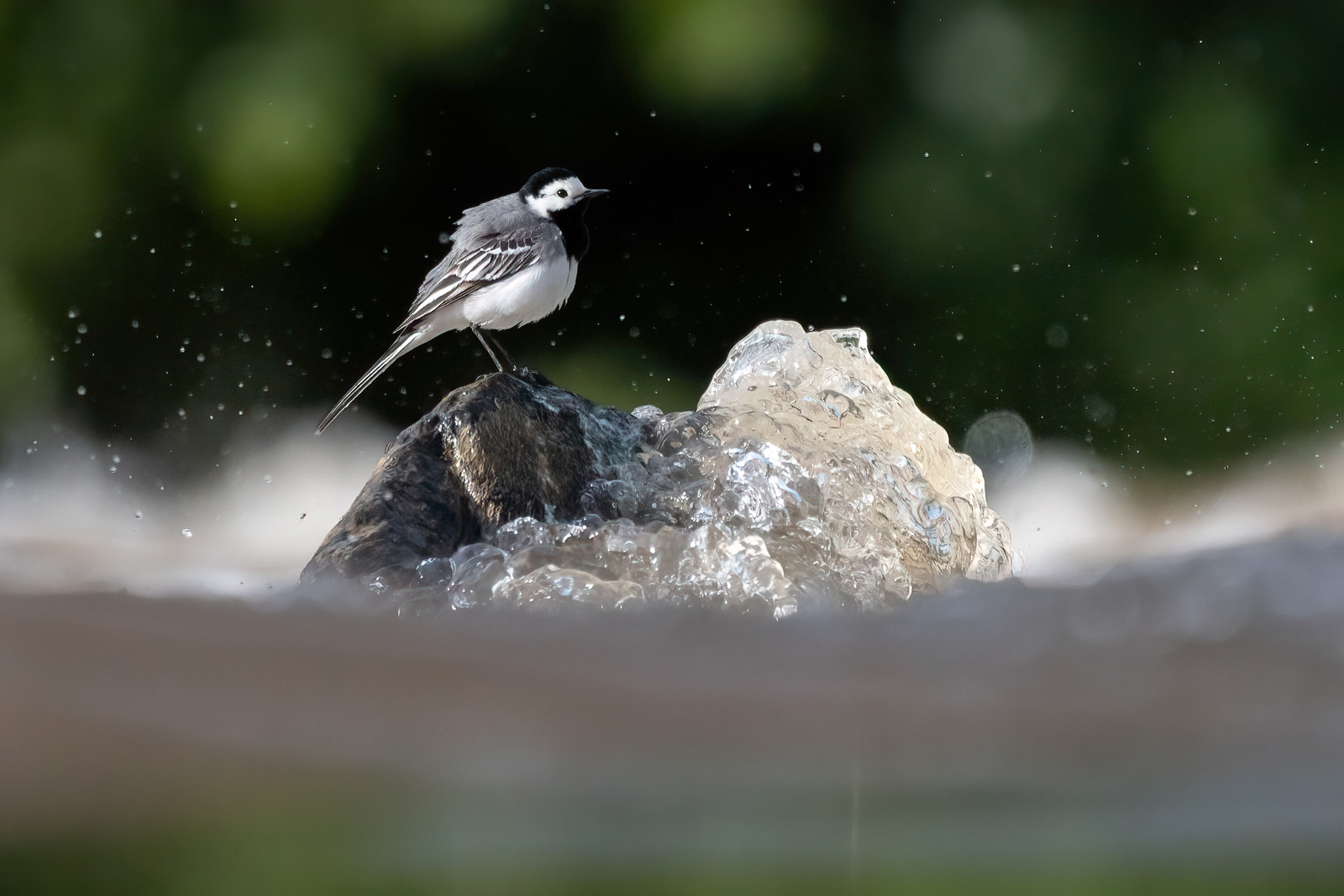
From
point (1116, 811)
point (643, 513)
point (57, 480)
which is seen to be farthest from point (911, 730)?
point (57, 480)

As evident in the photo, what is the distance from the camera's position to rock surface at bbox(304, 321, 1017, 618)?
8.14 feet

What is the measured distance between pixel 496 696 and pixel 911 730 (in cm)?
45

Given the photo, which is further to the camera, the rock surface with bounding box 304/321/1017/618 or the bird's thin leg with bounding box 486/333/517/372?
the bird's thin leg with bounding box 486/333/517/372

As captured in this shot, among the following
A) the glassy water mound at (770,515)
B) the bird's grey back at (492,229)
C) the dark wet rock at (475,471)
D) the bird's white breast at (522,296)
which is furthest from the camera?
the bird's grey back at (492,229)

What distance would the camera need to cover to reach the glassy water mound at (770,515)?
246cm

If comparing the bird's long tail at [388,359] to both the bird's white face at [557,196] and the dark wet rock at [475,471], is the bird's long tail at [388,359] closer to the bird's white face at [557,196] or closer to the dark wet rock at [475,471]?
the bird's white face at [557,196]

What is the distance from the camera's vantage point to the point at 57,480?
18.7 ft

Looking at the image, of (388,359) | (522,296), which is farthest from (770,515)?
(388,359)

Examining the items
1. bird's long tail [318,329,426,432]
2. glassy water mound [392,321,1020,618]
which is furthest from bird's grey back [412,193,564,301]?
glassy water mound [392,321,1020,618]

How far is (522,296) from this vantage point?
346 cm

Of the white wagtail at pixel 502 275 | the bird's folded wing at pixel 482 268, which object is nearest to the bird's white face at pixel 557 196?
the white wagtail at pixel 502 275

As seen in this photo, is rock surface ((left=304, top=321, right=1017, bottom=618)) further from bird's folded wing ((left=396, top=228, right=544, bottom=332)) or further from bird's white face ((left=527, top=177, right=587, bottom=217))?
bird's white face ((left=527, top=177, right=587, bottom=217))

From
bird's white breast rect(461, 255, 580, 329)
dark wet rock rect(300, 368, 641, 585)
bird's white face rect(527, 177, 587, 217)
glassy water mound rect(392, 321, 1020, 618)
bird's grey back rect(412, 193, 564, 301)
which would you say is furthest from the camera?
bird's white face rect(527, 177, 587, 217)

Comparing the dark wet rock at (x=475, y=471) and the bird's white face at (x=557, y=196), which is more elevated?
the bird's white face at (x=557, y=196)
